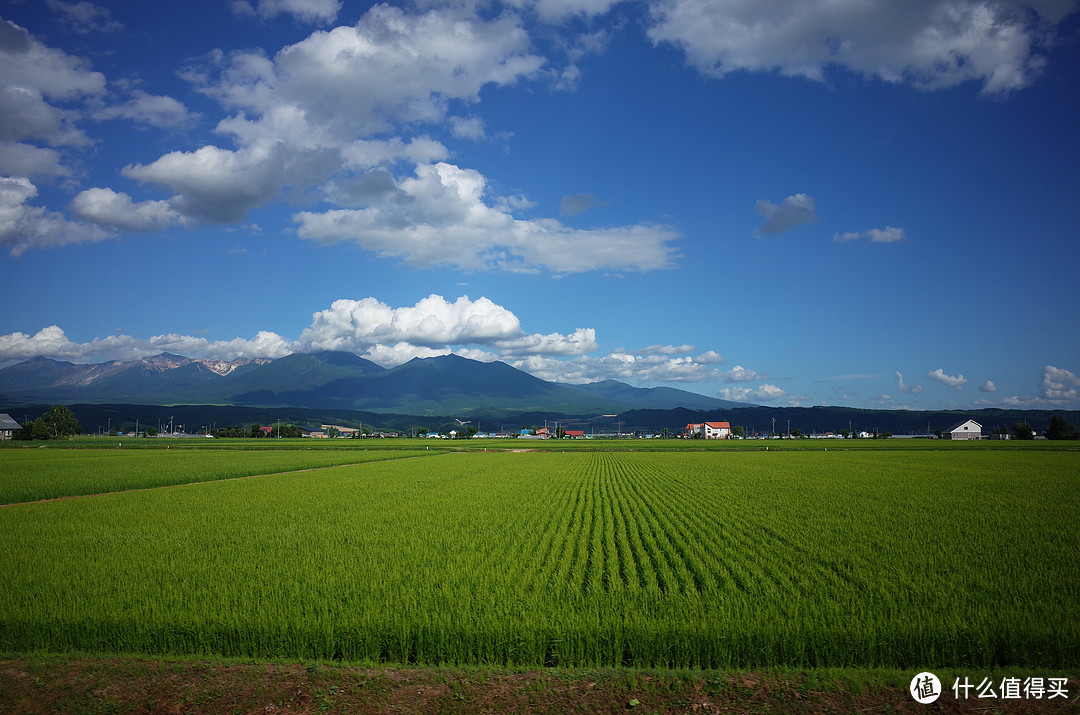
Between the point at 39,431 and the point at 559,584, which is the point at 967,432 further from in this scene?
the point at 39,431

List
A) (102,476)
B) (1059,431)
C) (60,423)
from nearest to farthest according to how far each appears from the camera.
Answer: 1. (102,476)
2. (1059,431)
3. (60,423)

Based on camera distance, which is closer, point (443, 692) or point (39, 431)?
point (443, 692)

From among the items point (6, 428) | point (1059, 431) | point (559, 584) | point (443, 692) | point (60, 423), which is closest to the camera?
point (443, 692)

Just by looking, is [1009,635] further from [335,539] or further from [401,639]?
[335,539]

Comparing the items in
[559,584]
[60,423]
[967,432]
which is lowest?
[60,423]

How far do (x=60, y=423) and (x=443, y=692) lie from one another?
162 m

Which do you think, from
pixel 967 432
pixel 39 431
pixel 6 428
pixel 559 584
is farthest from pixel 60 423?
pixel 967 432

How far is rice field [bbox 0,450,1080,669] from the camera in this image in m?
8.17

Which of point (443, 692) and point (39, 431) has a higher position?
point (443, 692)

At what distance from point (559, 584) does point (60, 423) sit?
161 m

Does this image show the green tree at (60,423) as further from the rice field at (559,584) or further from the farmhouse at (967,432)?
the farmhouse at (967,432)

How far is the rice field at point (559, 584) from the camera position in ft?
26.8

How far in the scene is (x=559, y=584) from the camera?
407 inches

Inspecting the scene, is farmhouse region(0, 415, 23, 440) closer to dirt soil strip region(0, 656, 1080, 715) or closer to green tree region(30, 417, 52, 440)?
green tree region(30, 417, 52, 440)
